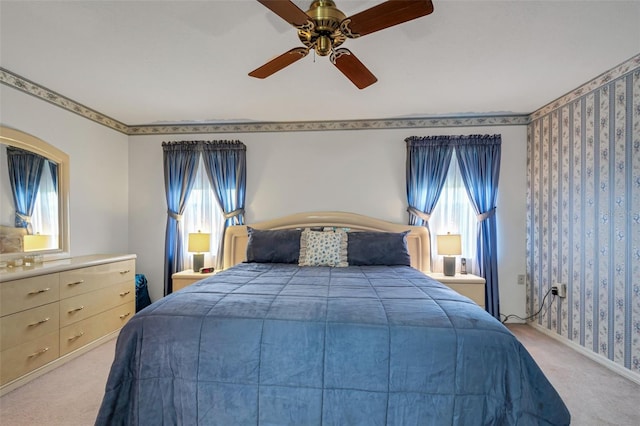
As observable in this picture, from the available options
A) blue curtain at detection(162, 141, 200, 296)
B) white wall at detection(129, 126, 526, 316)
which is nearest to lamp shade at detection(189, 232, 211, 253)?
blue curtain at detection(162, 141, 200, 296)

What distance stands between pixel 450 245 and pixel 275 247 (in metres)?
1.91

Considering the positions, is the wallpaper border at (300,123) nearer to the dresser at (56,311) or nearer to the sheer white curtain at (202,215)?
the sheer white curtain at (202,215)

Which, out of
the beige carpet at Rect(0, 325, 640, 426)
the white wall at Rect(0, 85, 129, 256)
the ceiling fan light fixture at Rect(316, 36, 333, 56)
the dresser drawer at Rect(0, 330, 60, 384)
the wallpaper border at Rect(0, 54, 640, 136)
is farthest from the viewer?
the wallpaper border at Rect(0, 54, 640, 136)

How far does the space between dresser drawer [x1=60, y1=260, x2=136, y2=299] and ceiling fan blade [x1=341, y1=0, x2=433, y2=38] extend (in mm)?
2958

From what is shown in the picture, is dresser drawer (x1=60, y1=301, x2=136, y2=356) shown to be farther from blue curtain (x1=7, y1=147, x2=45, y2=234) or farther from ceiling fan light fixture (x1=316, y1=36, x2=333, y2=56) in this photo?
ceiling fan light fixture (x1=316, y1=36, x2=333, y2=56)

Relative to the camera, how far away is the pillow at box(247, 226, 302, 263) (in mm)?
2977

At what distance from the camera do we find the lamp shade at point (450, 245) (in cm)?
314

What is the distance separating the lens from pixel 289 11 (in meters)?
1.33

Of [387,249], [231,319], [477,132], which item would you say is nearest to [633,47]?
[477,132]

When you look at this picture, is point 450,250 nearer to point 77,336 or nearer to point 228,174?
point 228,174

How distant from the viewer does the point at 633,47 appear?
2.06 metres

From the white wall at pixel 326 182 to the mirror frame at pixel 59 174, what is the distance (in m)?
0.93

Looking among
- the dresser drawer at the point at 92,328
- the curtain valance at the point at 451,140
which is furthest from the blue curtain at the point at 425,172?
the dresser drawer at the point at 92,328

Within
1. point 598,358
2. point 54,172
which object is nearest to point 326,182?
point 54,172
